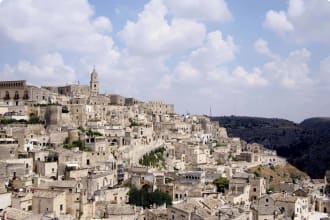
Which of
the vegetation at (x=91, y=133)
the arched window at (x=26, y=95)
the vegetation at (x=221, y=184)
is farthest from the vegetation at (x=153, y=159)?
the arched window at (x=26, y=95)

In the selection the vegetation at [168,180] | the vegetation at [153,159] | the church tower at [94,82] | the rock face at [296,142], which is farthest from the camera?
the rock face at [296,142]

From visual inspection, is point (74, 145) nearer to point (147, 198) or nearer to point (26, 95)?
point (147, 198)

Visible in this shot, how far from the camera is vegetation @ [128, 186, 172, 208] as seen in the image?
80.8 feet

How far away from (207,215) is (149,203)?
198 inches

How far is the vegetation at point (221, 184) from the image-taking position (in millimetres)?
29375

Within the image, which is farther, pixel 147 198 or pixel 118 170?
pixel 118 170

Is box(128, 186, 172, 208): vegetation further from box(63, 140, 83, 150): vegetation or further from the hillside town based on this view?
box(63, 140, 83, 150): vegetation

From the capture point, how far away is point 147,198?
24.9 metres

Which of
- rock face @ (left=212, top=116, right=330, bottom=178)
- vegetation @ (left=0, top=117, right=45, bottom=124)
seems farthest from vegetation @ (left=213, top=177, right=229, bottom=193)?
rock face @ (left=212, top=116, right=330, bottom=178)

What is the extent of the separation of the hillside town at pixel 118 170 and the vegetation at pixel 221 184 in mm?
62

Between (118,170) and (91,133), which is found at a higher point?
(91,133)

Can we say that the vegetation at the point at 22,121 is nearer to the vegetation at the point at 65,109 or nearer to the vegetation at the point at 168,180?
the vegetation at the point at 65,109

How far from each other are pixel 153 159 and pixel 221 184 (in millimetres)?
6748

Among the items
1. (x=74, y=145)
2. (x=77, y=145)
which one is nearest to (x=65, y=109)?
(x=77, y=145)
